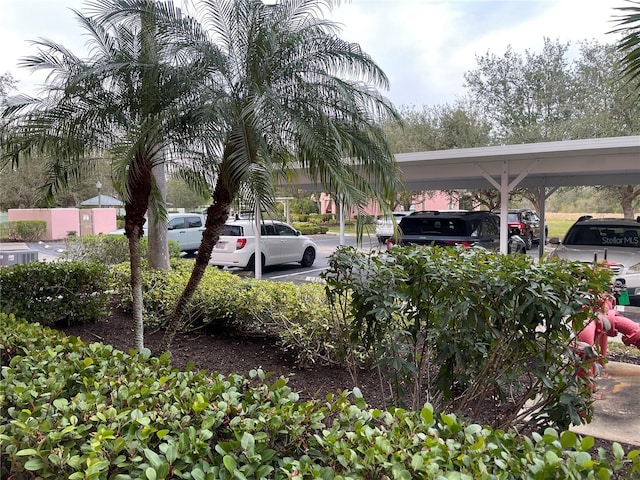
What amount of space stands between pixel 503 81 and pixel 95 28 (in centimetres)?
2017

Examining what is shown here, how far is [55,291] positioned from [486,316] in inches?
217

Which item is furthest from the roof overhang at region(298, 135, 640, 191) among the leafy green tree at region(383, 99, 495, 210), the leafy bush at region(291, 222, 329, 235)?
the leafy bush at region(291, 222, 329, 235)

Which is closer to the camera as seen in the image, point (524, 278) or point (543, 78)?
point (524, 278)

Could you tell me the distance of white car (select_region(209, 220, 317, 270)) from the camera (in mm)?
13219

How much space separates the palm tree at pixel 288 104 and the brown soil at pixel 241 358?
1.96 feet

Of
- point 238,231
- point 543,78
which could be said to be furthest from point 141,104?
point 543,78

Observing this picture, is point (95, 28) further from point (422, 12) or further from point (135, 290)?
point (422, 12)

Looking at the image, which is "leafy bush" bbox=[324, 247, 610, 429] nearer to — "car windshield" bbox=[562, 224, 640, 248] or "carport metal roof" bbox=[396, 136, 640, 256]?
"carport metal roof" bbox=[396, 136, 640, 256]

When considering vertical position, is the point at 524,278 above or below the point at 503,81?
below

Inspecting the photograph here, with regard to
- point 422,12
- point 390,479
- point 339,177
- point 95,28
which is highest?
point 422,12

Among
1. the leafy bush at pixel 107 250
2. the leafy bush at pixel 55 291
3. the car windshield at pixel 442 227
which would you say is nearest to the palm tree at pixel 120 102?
the leafy bush at pixel 55 291

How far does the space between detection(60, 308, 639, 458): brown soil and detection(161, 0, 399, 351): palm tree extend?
597 millimetres

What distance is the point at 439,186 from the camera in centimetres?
1656

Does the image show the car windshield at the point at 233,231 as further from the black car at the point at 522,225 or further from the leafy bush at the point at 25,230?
the leafy bush at the point at 25,230
